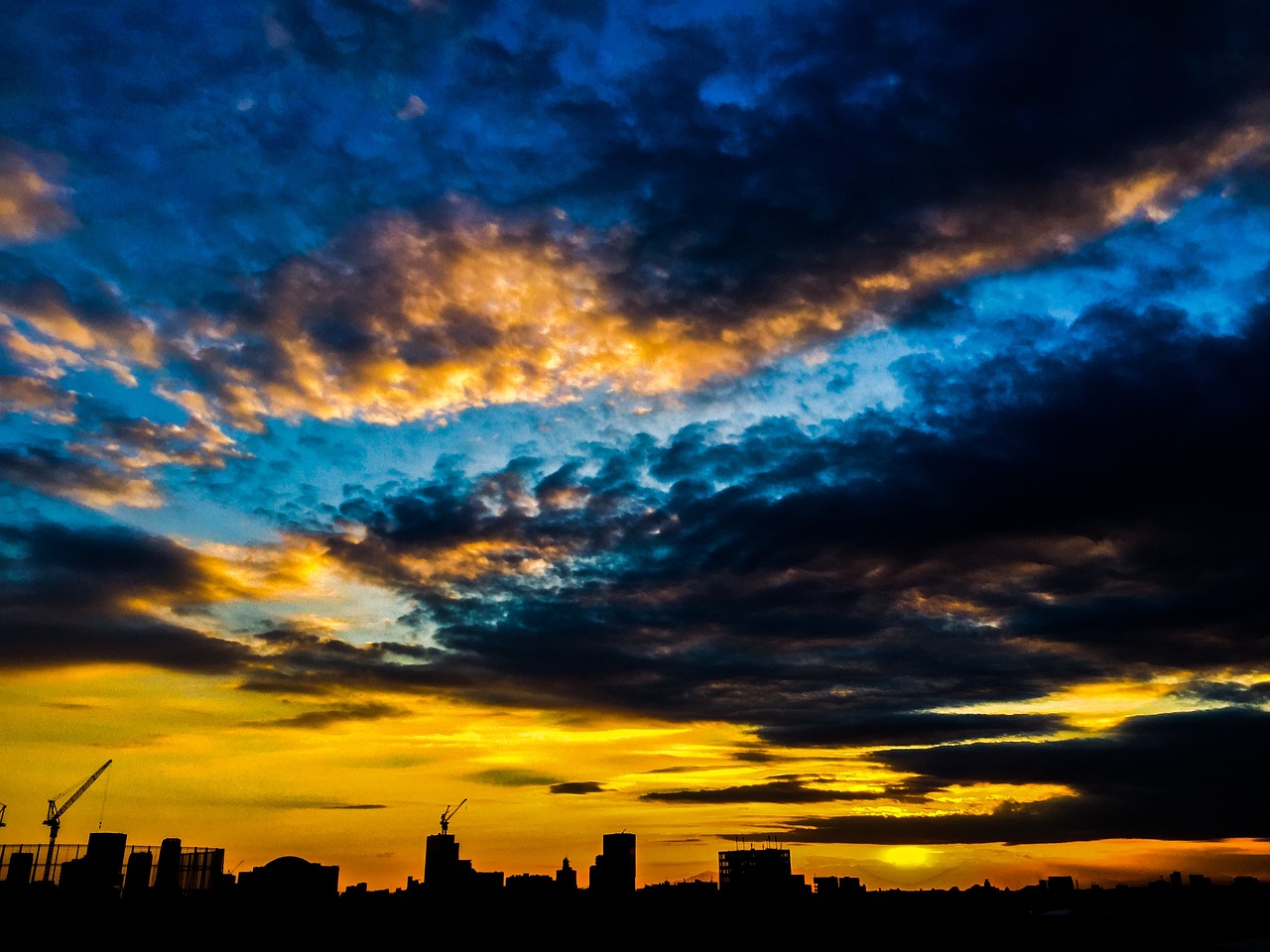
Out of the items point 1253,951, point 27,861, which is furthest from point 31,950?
point 1253,951

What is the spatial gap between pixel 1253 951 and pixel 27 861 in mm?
225846

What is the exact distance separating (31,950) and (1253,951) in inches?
8732

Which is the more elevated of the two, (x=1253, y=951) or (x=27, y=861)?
(x=27, y=861)

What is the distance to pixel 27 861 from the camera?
19575 cm

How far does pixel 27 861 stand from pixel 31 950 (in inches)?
655

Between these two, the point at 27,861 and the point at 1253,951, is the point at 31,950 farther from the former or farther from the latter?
the point at 1253,951

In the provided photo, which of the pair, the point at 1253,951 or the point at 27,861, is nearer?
the point at 1253,951

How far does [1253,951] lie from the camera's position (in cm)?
Answer: 15700

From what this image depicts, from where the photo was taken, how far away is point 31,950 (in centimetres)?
19075

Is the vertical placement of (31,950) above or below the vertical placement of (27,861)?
below

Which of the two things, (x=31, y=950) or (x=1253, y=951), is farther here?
(x=31, y=950)
